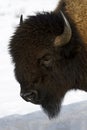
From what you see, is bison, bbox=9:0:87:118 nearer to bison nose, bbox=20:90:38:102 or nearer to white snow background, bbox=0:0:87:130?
bison nose, bbox=20:90:38:102

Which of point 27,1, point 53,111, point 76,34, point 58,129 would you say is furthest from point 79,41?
point 27,1

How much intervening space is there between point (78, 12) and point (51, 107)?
84 cm

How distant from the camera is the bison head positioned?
3.76 m

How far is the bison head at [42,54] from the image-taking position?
376 cm

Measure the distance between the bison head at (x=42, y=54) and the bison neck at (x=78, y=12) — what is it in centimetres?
15

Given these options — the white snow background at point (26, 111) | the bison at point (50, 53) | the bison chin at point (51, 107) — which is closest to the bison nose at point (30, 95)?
the bison at point (50, 53)

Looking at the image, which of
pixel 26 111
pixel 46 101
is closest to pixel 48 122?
pixel 26 111

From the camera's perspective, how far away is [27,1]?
34.4 feet

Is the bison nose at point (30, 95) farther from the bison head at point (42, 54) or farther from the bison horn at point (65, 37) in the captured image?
the bison horn at point (65, 37)

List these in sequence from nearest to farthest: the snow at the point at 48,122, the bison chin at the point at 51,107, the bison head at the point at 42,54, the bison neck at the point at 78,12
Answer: the bison head at the point at 42,54 → the bison neck at the point at 78,12 → the bison chin at the point at 51,107 → the snow at the point at 48,122

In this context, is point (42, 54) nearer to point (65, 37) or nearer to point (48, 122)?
point (65, 37)

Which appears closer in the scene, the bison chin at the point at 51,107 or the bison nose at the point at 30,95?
the bison nose at the point at 30,95

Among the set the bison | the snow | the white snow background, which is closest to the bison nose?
the bison

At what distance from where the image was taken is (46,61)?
382 cm
